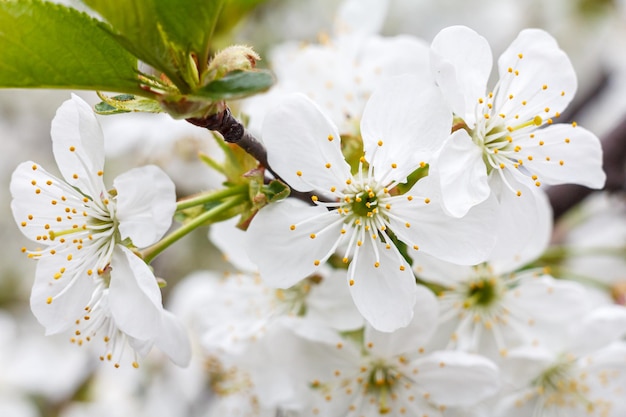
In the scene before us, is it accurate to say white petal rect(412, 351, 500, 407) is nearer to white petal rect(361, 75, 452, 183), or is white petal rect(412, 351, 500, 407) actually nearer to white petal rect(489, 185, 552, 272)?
white petal rect(489, 185, 552, 272)

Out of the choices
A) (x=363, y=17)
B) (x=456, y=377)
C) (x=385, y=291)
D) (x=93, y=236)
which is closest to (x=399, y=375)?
(x=456, y=377)

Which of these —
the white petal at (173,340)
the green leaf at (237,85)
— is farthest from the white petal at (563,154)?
the white petal at (173,340)

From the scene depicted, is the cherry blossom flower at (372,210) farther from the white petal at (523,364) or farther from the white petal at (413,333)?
the white petal at (523,364)

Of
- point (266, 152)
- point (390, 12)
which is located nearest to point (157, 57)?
point (266, 152)

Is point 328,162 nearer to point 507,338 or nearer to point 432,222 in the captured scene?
point 432,222

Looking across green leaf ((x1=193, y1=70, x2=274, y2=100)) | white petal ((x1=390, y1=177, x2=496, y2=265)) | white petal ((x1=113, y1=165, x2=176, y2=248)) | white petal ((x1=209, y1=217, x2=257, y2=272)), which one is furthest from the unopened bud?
white petal ((x1=209, y1=217, x2=257, y2=272))

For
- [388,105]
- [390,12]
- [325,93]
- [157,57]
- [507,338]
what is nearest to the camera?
[157,57]
